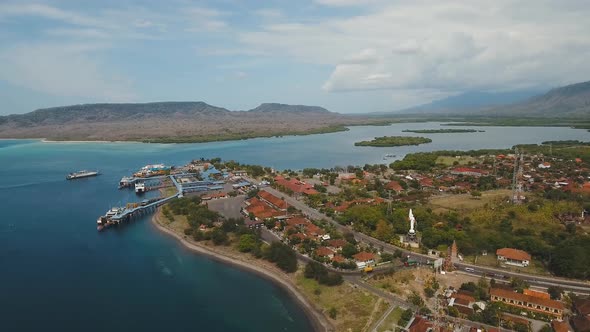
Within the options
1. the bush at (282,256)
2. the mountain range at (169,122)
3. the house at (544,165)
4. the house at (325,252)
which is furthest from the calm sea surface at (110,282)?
the mountain range at (169,122)

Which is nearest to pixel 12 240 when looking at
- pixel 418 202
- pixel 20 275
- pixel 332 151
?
pixel 20 275

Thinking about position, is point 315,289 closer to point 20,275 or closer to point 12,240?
point 20,275

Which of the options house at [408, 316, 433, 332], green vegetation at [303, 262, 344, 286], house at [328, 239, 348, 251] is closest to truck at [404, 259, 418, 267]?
house at [328, 239, 348, 251]

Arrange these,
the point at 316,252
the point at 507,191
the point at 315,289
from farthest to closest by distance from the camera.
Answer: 1. the point at 507,191
2. the point at 316,252
3. the point at 315,289

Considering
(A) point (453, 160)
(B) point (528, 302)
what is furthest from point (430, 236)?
(A) point (453, 160)

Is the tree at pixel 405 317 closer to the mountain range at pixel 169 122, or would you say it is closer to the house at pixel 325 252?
the house at pixel 325 252

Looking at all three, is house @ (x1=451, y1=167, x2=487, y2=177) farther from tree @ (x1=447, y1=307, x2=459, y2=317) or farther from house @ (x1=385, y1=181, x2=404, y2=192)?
tree @ (x1=447, y1=307, x2=459, y2=317)
